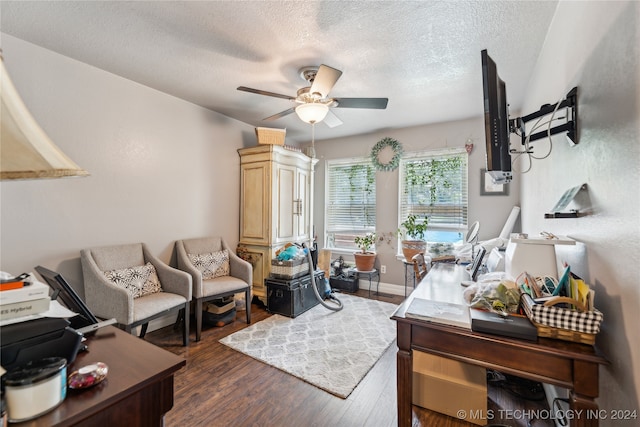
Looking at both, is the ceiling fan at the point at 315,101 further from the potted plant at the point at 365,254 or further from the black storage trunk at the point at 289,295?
the potted plant at the point at 365,254

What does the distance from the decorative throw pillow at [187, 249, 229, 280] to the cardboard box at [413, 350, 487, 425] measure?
90.4 inches

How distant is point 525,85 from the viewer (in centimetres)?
274

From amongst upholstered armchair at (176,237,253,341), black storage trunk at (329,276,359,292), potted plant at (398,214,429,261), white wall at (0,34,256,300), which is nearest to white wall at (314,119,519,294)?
potted plant at (398,214,429,261)

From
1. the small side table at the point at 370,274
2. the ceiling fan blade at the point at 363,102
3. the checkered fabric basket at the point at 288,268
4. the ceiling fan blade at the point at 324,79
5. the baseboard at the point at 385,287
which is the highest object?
the ceiling fan blade at the point at 324,79

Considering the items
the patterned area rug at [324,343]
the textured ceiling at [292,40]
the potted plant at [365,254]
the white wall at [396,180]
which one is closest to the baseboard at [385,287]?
the white wall at [396,180]

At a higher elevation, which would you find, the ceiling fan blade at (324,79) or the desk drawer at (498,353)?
the ceiling fan blade at (324,79)

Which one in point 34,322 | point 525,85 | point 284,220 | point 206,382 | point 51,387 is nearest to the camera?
point 51,387

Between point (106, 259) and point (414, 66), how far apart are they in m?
3.19

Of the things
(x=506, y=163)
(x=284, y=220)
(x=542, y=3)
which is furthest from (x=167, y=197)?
(x=542, y=3)

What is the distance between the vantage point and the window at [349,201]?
4533 millimetres

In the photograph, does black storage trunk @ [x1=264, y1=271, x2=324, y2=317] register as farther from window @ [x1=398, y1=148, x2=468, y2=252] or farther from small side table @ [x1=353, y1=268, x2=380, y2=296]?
window @ [x1=398, y1=148, x2=468, y2=252]

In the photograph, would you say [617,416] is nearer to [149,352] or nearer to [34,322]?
[149,352]

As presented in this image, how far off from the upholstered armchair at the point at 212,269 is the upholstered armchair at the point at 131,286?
0.15 metres

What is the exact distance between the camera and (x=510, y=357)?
3.40ft
